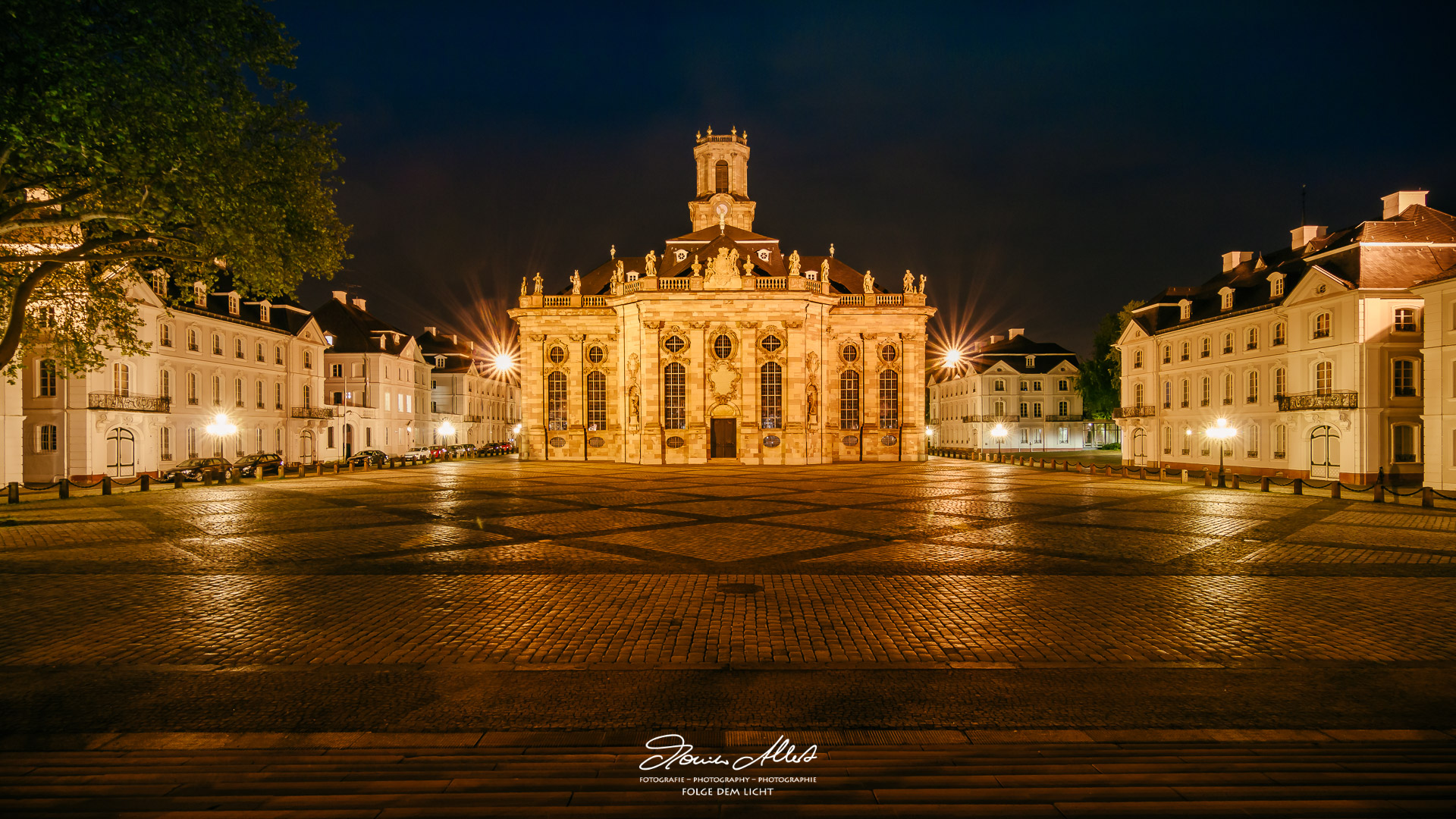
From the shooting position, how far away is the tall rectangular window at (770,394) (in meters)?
46.4

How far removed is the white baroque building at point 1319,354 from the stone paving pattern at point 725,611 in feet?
49.4

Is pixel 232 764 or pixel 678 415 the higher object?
pixel 678 415

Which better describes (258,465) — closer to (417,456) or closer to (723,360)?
(417,456)

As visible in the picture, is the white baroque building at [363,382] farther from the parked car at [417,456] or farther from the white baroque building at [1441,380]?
the white baroque building at [1441,380]

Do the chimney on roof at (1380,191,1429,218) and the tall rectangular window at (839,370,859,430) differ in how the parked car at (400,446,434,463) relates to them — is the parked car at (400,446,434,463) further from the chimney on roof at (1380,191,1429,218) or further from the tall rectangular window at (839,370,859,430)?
the chimney on roof at (1380,191,1429,218)

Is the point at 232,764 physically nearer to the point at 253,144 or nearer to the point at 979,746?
the point at 979,746

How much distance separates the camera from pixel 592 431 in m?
51.2

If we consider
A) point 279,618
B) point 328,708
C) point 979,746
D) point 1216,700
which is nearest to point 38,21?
point 279,618

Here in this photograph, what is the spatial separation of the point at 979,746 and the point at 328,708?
5.86 m

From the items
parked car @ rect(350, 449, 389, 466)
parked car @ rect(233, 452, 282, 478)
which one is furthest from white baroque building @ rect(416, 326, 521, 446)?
parked car @ rect(233, 452, 282, 478)

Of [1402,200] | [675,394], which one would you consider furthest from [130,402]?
[1402,200]

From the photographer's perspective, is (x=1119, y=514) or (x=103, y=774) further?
(x=1119, y=514)

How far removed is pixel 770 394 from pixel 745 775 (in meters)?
41.8

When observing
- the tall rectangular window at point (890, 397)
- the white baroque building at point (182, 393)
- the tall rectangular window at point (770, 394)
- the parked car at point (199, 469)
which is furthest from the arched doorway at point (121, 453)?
the tall rectangular window at point (890, 397)
